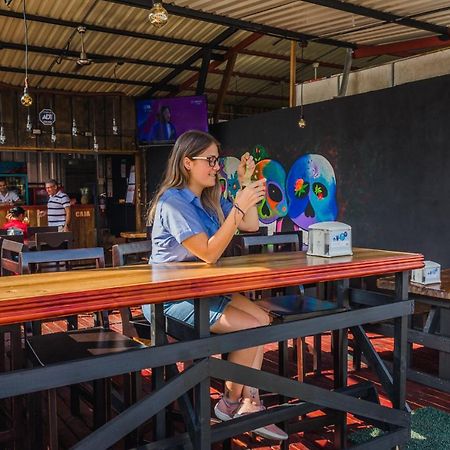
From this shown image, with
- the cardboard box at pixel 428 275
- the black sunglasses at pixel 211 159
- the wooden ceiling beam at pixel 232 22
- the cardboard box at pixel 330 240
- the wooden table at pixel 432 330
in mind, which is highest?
the wooden ceiling beam at pixel 232 22

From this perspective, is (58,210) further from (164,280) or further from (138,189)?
(164,280)

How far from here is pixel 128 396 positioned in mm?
2520

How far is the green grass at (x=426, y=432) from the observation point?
A: 8.32 feet

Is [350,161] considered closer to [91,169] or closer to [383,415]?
[383,415]

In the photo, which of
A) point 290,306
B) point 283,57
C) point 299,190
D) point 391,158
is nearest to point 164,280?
point 290,306

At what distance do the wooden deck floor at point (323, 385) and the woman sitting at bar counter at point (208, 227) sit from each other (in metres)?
0.47

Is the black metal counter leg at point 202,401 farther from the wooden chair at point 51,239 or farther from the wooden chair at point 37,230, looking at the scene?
the wooden chair at point 37,230

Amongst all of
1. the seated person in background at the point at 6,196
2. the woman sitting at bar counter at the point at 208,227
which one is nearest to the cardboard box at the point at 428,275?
the woman sitting at bar counter at the point at 208,227

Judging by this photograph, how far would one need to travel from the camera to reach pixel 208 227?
8.02 ft

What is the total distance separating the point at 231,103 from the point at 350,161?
653 centimetres

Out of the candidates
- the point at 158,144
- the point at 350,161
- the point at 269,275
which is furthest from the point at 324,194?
the point at 269,275

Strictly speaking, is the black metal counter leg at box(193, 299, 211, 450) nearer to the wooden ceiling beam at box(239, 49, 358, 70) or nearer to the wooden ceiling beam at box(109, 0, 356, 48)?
the wooden ceiling beam at box(109, 0, 356, 48)

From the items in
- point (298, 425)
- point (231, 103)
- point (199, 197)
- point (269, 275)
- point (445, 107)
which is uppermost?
point (231, 103)

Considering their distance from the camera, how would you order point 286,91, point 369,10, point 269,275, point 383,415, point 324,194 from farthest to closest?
1. point 286,91
2. point 324,194
3. point 369,10
4. point 383,415
5. point 269,275
